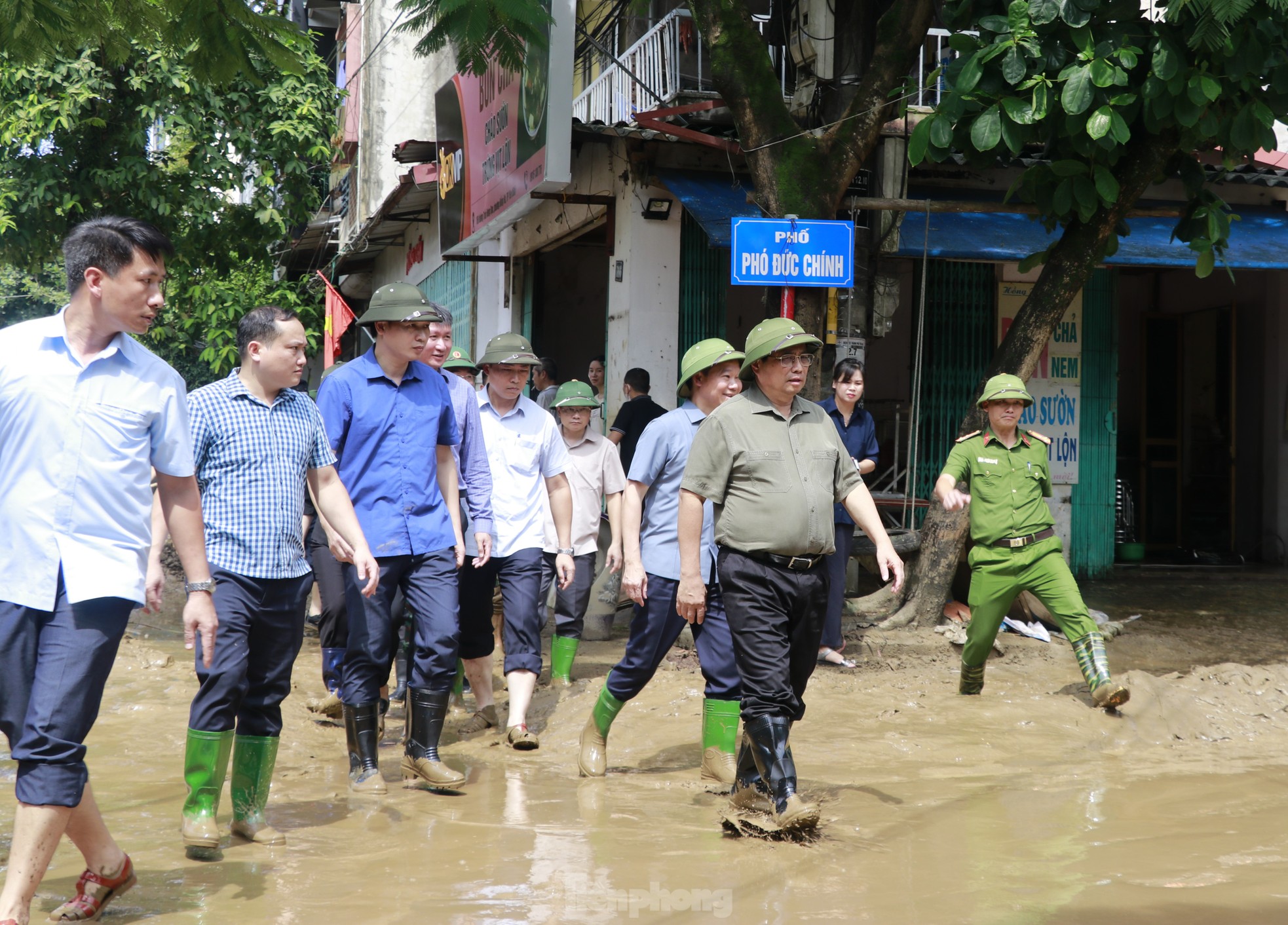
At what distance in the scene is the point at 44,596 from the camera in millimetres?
3312

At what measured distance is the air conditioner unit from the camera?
9.88 metres

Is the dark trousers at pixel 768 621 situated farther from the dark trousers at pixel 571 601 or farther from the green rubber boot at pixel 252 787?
the dark trousers at pixel 571 601

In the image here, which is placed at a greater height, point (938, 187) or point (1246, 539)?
point (938, 187)

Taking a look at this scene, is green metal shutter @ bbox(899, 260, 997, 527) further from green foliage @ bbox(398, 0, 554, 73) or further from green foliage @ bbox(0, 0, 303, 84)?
green foliage @ bbox(0, 0, 303, 84)

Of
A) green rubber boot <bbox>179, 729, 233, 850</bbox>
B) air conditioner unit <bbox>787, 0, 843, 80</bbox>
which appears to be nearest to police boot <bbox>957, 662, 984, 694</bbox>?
green rubber boot <bbox>179, 729, 233, 850</bbox>

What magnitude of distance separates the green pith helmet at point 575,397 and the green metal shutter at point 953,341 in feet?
14.4

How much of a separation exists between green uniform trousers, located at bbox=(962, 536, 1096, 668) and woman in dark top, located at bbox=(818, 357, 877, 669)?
1043 mm

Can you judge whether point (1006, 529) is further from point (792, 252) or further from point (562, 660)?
point (562, 660)

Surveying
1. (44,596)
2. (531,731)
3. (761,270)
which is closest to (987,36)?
(761,270)

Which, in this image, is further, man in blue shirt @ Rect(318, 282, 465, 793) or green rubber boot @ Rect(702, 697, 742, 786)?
green rubber boot @ Rect(702, 697, 742, 786)

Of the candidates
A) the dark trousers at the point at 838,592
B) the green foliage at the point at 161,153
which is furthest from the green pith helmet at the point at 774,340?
the green foliage at the point at 161,153

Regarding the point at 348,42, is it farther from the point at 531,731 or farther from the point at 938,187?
the point at 531,731

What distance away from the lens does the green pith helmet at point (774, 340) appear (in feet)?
15.4

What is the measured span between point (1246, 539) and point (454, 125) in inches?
384
